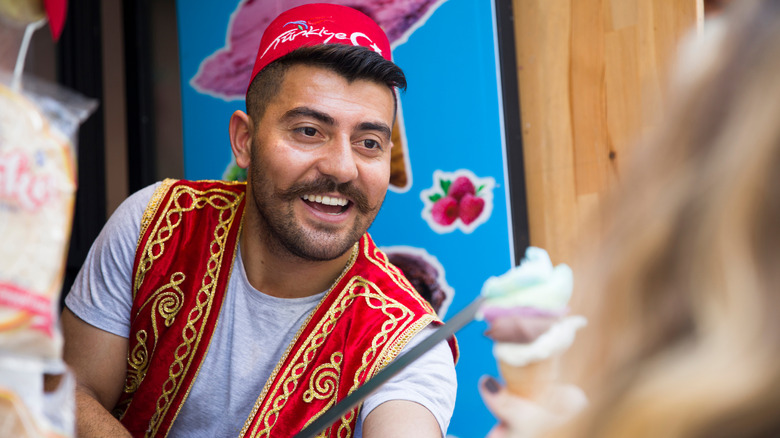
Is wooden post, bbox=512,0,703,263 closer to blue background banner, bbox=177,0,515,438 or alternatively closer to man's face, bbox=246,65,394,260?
blue background banner, bbox=177,0,515,438

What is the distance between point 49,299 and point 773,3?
54 cm

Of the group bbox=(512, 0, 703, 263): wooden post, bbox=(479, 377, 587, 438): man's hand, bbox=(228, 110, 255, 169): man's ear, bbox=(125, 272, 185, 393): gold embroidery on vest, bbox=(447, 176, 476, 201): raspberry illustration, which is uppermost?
bbox=(512, 0, 703, 263): wooden post

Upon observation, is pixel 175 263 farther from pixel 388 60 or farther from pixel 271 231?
pixel 388 60

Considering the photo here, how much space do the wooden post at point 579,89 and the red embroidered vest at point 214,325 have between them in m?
0.51

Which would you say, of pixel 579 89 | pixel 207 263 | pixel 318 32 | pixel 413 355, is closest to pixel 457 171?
pixel 579 89

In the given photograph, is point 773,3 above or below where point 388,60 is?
below

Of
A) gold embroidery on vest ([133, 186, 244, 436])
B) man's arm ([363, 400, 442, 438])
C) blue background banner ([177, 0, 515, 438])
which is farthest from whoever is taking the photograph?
blue background banner ([177, 0, 515, 438])

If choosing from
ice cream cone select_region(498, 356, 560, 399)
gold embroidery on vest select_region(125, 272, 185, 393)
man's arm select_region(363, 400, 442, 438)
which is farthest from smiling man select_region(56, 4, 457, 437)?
ice cream cone select_region(498, 356, 560, 399)

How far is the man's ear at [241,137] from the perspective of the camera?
62.9 inches

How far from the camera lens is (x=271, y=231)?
1469 mm

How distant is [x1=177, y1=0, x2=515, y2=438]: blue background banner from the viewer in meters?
1.83

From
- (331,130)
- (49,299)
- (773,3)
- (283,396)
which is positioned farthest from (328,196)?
(773,3)

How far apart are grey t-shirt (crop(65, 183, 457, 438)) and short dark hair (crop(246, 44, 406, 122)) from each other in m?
0.38

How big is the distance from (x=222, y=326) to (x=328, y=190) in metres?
0.35
